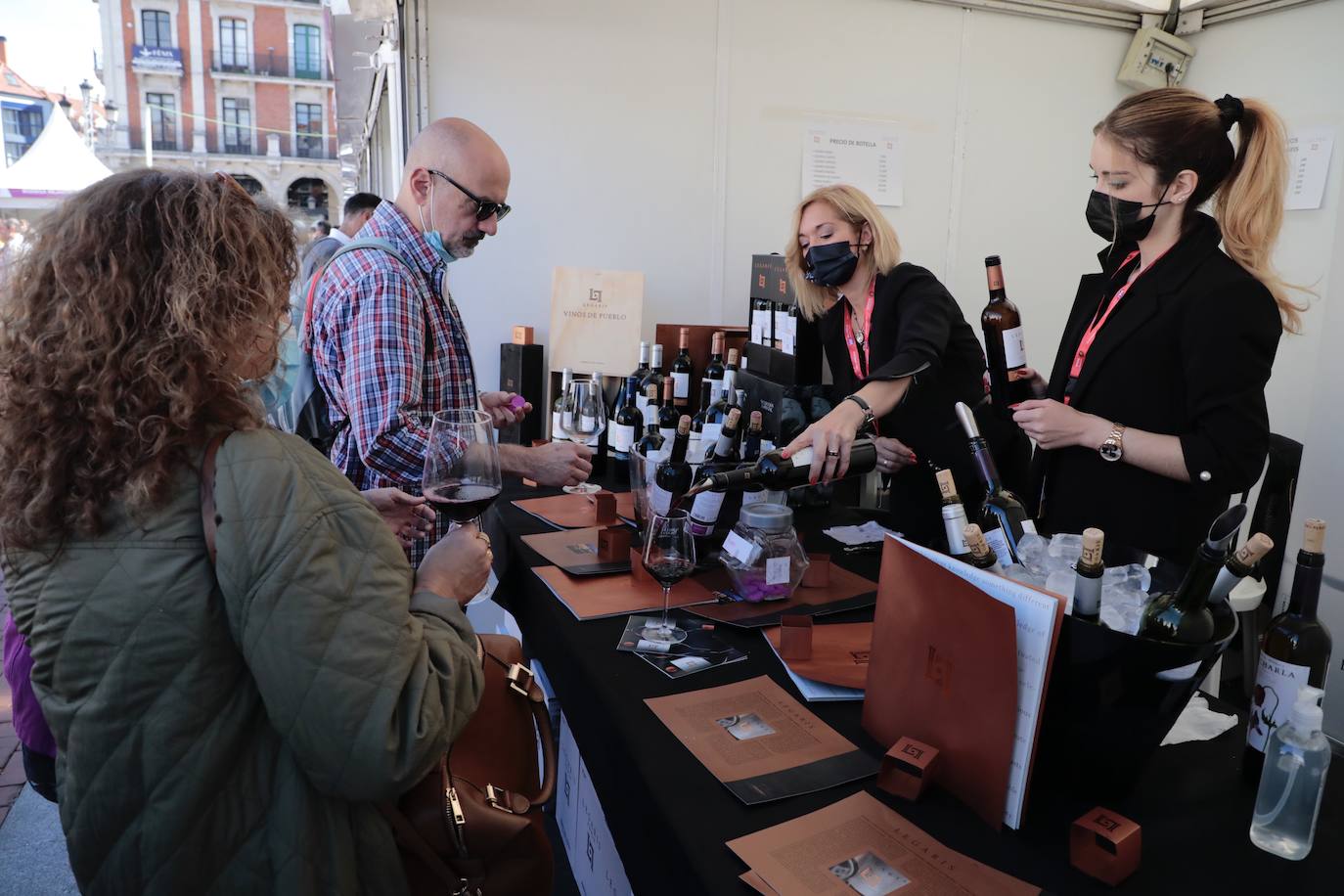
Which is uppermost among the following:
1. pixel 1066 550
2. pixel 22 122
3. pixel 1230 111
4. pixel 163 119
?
pixel 163 119

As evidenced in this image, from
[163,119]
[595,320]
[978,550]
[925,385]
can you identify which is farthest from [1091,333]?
[163,119]

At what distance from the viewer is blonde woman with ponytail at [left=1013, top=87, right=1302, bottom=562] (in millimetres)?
1638

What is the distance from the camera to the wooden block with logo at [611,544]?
1744mm

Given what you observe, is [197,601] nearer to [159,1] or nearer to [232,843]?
[232,843]

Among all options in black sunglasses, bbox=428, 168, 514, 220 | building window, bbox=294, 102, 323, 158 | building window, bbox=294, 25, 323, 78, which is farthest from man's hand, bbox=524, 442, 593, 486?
building window, bbox=294, 25, 323, 78

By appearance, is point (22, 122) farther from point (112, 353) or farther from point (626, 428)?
point (112, 353)

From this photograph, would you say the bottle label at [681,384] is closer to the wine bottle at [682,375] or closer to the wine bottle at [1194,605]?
the wine bottle at [682,375]

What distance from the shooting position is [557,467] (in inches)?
81.1

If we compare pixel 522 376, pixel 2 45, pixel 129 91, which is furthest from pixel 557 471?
pixel 129 91

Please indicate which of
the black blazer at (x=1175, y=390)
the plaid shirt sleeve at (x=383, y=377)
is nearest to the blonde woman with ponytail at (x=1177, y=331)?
the black blazer at (x=1175, y=390)

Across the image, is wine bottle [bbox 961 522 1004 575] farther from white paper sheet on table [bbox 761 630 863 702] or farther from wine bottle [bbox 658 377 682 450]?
wine bottle [bbox 658 377 682 450]

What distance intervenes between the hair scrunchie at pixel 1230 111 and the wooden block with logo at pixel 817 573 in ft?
4.15

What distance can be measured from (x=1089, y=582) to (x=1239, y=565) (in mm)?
146

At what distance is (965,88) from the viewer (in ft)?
12.3
